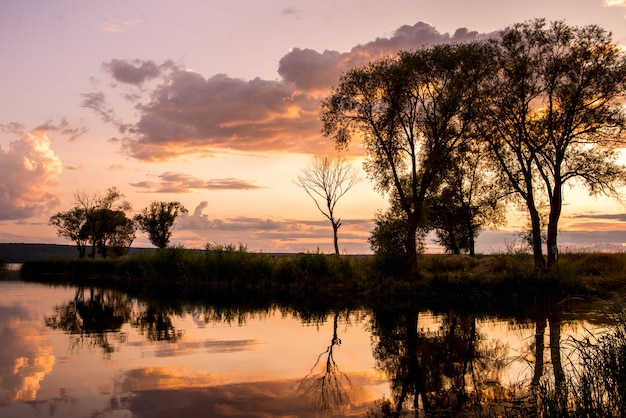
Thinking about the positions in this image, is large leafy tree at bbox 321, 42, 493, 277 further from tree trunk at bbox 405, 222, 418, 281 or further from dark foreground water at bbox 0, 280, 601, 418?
dark foreground water at bbox 0, 280, 601, 418

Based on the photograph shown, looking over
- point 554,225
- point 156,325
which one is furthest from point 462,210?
point 156,325

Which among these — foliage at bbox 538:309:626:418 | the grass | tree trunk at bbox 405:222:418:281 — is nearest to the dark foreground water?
foliage at bbox 538:309:626:418

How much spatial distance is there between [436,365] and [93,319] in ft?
61.3

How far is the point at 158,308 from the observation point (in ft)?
106

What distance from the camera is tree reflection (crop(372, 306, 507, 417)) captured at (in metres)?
12.0

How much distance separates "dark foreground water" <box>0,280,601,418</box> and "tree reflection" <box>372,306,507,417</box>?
1.7 inches

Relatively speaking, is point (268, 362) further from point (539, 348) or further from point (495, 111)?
point (495, 111)

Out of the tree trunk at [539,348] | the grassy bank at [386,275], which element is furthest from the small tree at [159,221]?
the tree trunk at [539,348]

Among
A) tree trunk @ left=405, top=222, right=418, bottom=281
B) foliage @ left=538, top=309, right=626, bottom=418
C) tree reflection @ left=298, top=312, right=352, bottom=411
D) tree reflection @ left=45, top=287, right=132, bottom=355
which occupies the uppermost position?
tree trunk @ left=405, top=222, right=418, bottom=281

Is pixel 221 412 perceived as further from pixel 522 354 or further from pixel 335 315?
pixel 335 315

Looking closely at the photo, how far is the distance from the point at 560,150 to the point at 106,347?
33.5 meters

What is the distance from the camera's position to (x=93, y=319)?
88.9ft

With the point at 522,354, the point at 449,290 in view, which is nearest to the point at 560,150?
the point at 449,290

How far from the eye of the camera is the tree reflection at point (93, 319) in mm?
20422
